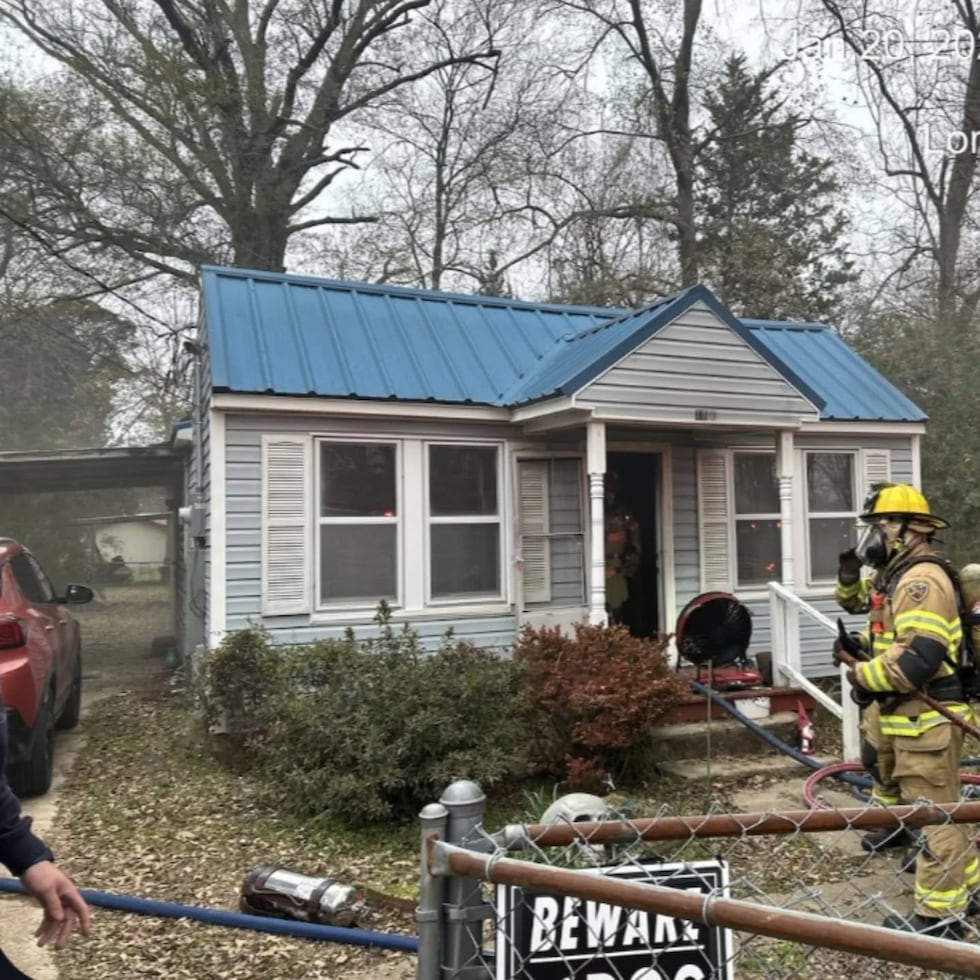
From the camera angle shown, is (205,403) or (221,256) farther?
(221,256)

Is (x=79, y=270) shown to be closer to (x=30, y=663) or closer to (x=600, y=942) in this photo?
(x=30, y=663)

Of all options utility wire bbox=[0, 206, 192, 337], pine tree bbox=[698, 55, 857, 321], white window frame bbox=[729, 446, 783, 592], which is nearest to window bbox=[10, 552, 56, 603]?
white window frame bbox=[729, 446, 783, 592]

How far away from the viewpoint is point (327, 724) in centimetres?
550

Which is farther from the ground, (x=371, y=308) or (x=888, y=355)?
(x=888, y=355)

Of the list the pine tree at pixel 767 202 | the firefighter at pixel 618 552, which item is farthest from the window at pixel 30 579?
the pine tree at pixel 767 202

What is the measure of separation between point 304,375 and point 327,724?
3.14 metres

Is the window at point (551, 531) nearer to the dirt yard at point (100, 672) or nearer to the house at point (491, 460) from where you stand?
the house at point (491, 460)

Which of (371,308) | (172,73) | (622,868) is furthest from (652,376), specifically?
(172,73)

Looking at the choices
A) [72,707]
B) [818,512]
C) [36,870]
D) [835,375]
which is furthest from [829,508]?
[36,870]

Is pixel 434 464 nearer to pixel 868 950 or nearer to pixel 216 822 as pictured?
pixel 216 822

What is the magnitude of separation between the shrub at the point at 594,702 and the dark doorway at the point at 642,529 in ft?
10.2

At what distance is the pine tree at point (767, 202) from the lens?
19891mm

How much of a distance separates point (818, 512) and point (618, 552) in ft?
7.84

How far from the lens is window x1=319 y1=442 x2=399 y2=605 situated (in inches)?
296
